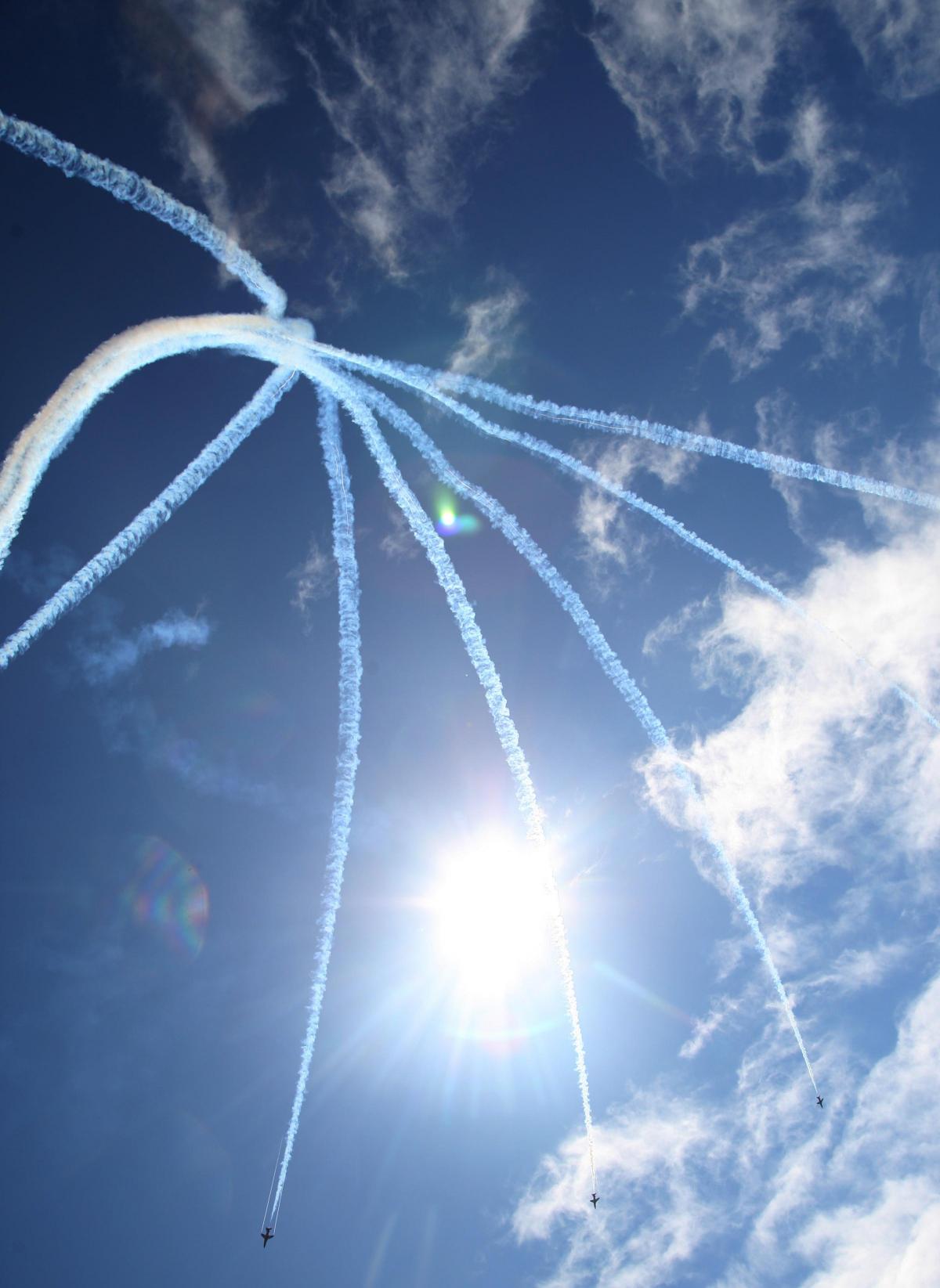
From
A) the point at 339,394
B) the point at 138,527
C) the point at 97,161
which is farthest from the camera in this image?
the point at 339,394

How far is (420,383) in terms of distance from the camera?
1326 inches

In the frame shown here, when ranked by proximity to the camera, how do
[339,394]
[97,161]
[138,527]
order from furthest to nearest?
[339,394]
[138,527]
[97,161]

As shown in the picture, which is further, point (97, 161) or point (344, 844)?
point (344, 844)

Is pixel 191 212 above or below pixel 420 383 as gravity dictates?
below

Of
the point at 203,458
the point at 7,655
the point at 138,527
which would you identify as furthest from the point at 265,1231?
the point at 203,458

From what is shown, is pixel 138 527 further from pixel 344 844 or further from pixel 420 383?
pixel 344 844

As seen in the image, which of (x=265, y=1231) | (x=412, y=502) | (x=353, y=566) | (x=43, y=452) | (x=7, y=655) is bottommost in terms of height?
(x=265, y=1231)

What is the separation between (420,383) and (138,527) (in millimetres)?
15620

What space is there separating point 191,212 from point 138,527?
1477 centimetres

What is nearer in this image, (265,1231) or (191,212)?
(191,212)

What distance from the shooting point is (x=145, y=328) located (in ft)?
103

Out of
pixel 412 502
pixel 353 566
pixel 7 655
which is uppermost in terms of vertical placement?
pixel 412 502

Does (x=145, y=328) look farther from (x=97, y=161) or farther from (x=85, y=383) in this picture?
(x=97, y=161)

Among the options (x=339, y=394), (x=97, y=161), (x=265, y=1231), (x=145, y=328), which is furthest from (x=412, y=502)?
(x=265, y=1231)
